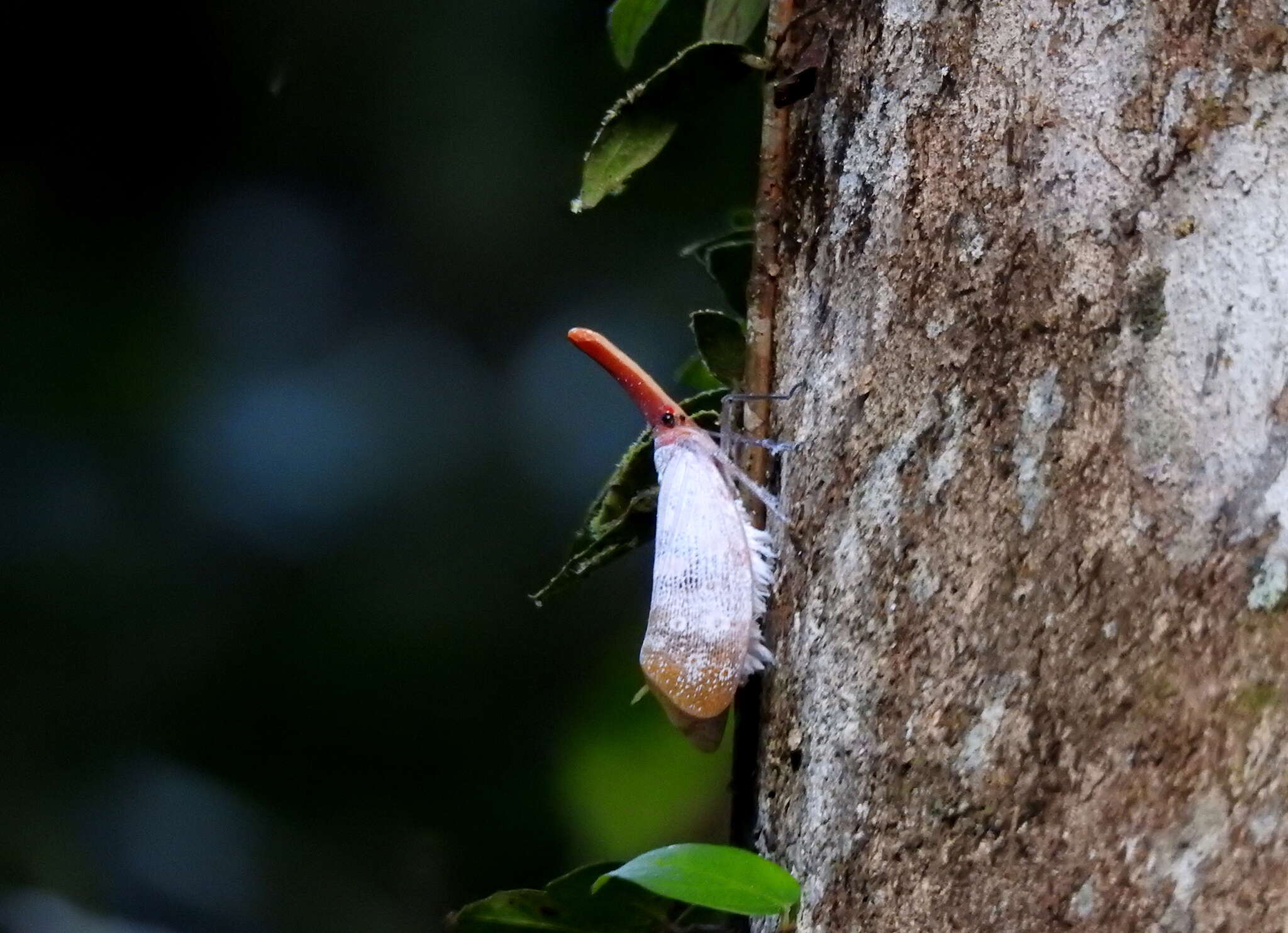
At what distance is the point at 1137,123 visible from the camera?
2.45ft

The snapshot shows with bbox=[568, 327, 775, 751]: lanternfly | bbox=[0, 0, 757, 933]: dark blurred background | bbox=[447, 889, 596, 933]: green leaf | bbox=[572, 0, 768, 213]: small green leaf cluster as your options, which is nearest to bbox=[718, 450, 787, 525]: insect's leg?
bbox=[568, 327, 775, 751]: lanternfly

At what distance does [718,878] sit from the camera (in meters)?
0.76

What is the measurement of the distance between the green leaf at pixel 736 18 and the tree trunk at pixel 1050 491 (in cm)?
32

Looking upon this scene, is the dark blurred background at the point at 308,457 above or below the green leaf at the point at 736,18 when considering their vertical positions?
below

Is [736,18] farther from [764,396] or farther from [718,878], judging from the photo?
[718,878]

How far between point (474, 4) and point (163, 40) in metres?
0.65

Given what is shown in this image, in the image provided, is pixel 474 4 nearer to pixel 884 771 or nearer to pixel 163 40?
pixel 163 40

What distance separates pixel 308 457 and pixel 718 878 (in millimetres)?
1878

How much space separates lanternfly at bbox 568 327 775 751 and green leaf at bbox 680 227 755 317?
20cm

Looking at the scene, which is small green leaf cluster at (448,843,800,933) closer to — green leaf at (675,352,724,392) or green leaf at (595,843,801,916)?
green leaf at (595,843,801,916)

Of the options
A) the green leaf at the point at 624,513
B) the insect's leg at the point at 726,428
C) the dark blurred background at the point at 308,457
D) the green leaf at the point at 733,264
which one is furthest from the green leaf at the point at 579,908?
the dark blurred background at the point at 308,457

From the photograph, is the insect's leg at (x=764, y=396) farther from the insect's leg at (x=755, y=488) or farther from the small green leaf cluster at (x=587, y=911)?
the small green leaf cluster at (x=587, y=911)

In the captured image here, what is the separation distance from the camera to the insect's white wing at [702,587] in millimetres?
944

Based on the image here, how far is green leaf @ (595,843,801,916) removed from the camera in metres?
0.75
